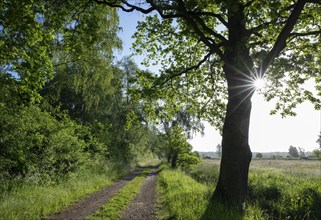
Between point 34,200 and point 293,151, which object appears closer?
point 34,200

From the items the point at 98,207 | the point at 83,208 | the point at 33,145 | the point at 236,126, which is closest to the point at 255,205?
the point at 236,126

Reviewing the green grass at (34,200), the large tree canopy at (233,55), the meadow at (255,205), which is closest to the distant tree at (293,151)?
the meadow at (255,205)

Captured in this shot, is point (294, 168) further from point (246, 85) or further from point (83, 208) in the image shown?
point (83, 208)

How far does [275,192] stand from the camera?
47.2 ft

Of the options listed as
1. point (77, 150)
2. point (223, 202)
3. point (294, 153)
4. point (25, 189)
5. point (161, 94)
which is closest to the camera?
point (223, 202)

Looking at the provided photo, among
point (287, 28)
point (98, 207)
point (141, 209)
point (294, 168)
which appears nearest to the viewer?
point (287, 28)

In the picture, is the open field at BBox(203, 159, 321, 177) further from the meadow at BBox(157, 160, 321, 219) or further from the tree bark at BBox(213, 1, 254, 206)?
the tree bark at BBox(213, 1, 254, 206)

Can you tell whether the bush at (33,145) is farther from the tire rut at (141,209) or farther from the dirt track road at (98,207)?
the tire rut at (141,209)

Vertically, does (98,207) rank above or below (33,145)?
below

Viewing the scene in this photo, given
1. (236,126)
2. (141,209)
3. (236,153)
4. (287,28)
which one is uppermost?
(287,28)

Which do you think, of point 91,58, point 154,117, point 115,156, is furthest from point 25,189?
point 115,156

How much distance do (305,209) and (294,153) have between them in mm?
183709

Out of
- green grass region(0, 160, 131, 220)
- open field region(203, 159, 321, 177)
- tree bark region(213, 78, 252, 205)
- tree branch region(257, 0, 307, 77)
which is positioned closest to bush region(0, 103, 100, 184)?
green grass region(0, 160, 131, 220)

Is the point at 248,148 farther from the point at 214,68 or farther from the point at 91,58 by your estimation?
the point at 91,58
